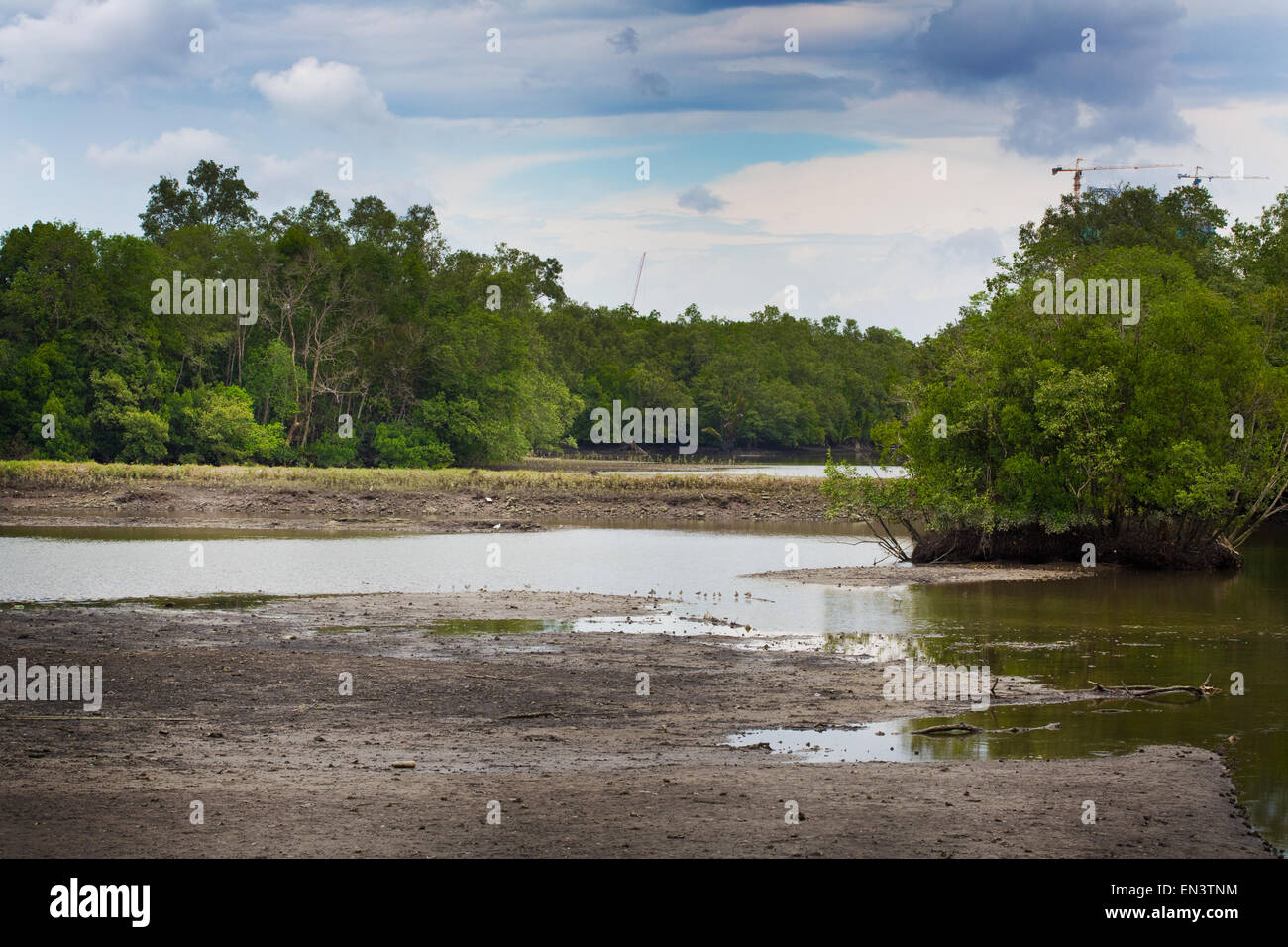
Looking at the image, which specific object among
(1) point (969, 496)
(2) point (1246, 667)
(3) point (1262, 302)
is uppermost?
(3) point (1262, 302)

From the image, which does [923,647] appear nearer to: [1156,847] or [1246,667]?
[1246,667]

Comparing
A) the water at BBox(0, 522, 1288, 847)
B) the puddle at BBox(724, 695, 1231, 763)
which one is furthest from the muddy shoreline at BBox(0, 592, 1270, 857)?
the water at BBox(0, 522, 1288, 847)

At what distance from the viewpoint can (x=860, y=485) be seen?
146 ft

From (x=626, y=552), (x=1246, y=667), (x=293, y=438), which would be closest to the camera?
(x=1246, y=667)

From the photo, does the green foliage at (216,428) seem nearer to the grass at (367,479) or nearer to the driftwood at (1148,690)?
the grass at (367,479)

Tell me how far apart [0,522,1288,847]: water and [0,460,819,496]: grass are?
58.7 ft

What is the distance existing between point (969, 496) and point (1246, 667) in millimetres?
20468

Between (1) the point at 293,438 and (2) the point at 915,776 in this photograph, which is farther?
(1) the point at 293,438

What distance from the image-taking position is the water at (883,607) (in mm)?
16516

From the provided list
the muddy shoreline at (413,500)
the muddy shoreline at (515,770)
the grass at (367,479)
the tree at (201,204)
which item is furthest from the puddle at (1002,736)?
the tree at (201,204)

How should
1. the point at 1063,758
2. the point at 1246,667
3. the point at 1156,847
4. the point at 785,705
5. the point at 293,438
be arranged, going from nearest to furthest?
the point at 1156,847 → the point at 1063,758 → the point at 785,705 → the point at 1246,667 → the point at 293,438

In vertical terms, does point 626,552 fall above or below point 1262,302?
below

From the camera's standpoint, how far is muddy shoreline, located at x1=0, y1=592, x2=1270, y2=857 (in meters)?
Result: 10.9
